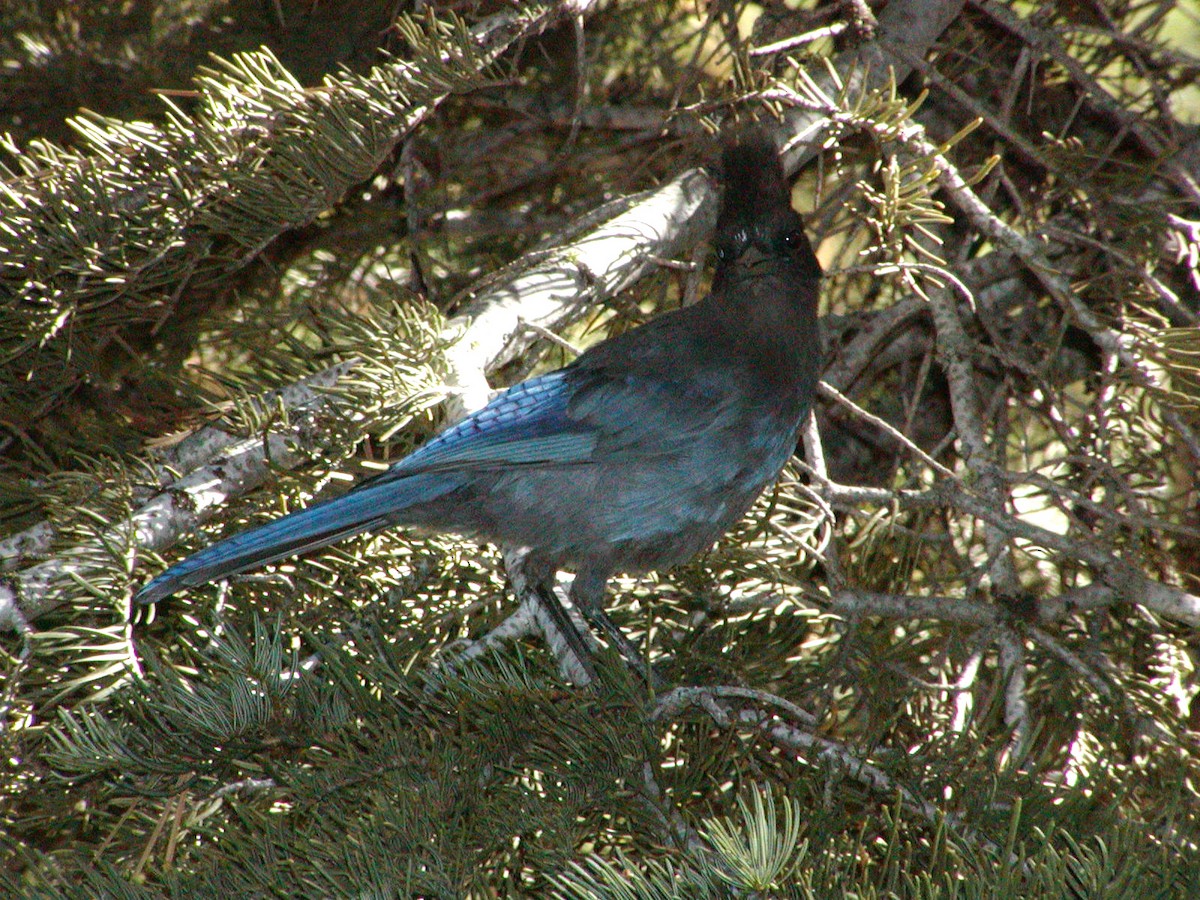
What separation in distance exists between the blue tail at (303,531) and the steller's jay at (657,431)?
3 centimetres

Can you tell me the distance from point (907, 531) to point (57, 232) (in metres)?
1.56

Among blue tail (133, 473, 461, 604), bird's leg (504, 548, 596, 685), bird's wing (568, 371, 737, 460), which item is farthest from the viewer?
bird's wing (568, 371, 737, 460)

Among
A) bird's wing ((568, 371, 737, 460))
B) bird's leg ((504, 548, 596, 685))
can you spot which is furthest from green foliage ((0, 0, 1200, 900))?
bird's wing ((568, 371, 737, 460))

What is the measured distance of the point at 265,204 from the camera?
72.4 inches

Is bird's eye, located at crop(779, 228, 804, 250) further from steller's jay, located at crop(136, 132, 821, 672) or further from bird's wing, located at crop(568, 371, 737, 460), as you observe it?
bird's wing, located at crop(568, 371, 737, 460)

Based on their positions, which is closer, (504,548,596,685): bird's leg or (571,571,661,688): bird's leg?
(504,548,596,685): bird's leg

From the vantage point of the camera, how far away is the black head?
86.4 inches

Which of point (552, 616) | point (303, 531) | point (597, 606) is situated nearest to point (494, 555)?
point (597, 606)

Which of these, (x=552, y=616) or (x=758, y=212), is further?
(x=758, y=212)

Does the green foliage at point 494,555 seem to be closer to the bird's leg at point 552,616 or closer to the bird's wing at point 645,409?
the bird's leg at point 552,616

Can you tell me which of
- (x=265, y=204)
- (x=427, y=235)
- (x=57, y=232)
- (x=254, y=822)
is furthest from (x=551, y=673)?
(x=427, y=235)

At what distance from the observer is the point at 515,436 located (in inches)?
90.0

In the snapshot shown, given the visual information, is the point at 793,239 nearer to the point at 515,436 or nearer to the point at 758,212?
the point at 758,212

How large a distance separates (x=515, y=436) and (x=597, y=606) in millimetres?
387
